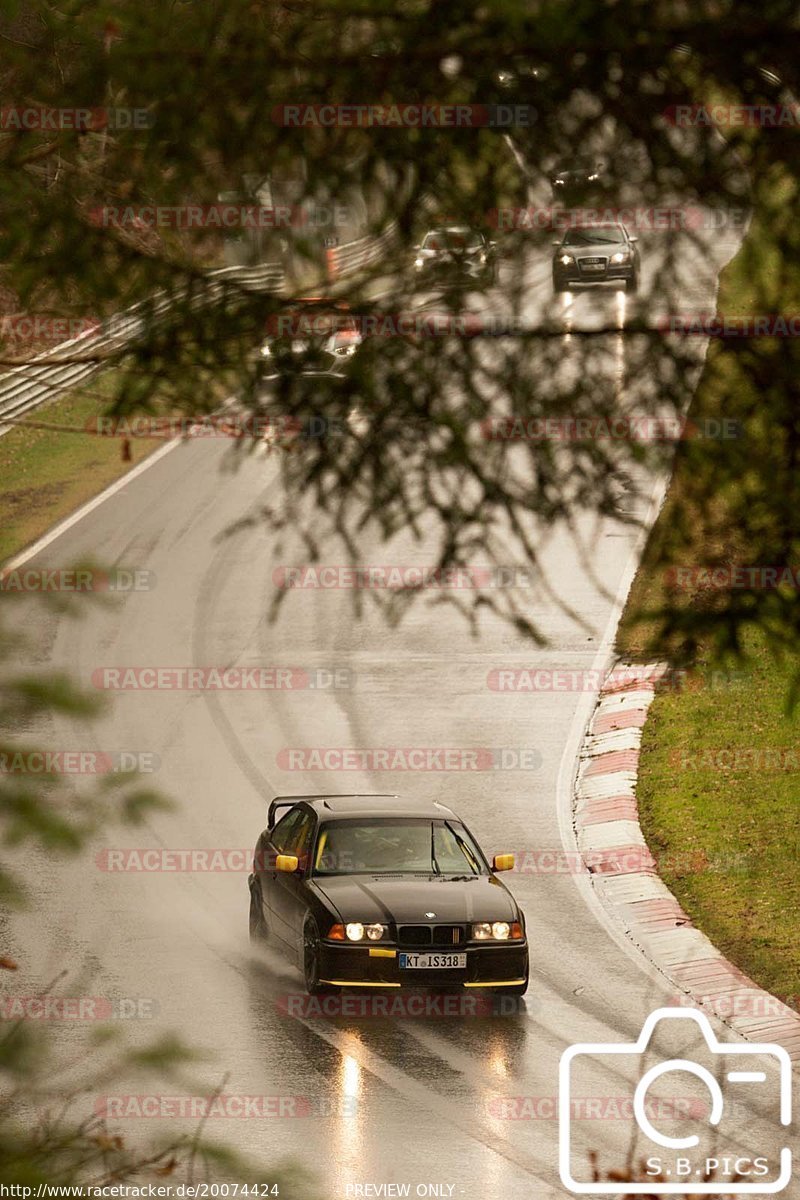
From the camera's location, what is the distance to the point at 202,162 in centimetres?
527

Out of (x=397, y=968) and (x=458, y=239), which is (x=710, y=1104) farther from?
(x=458, y=239)

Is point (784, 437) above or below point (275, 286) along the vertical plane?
below

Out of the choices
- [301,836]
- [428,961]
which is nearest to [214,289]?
[428,961]

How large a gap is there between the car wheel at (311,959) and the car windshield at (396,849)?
0.58m

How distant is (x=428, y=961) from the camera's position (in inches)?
475

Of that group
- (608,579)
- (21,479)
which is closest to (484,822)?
(608,579)

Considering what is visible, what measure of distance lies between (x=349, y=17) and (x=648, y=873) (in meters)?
12.5

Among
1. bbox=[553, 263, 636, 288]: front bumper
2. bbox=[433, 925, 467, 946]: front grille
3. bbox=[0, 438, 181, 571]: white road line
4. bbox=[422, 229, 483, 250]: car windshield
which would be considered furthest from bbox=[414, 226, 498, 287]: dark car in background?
bbox=[0, 438, 181, 571]: white road line

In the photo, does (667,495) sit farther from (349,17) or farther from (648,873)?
(648,873)

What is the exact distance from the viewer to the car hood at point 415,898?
39.9ft

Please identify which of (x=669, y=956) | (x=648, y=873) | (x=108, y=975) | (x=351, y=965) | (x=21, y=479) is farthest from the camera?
(x=21, y=479)

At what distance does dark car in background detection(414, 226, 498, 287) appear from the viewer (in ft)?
17.5

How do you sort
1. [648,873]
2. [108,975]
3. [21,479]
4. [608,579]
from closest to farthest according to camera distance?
1. [108,975]
2. [648,873]
3. [608,579]
4. [21,479]

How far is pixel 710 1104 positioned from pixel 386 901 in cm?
277
